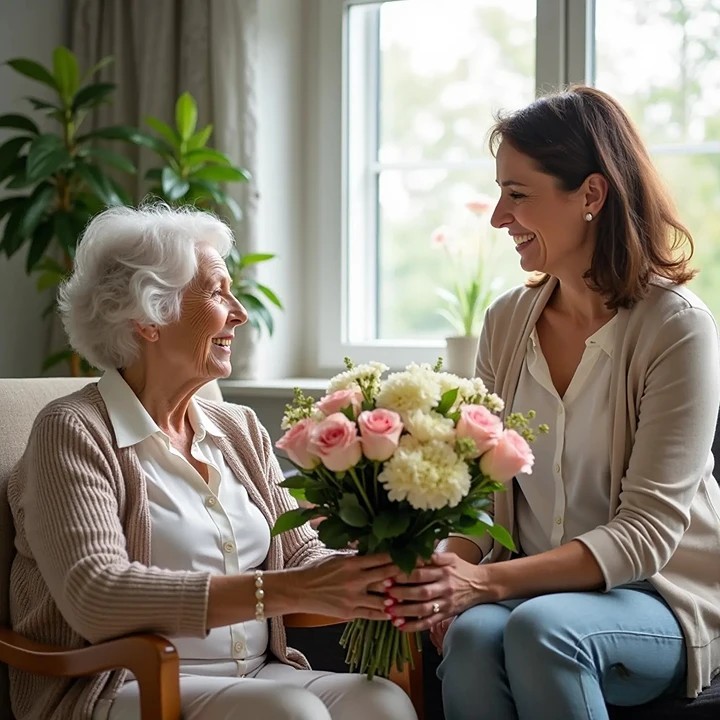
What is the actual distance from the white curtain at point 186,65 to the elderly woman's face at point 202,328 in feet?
4.81

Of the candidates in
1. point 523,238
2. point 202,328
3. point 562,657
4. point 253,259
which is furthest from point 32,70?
point 562,657

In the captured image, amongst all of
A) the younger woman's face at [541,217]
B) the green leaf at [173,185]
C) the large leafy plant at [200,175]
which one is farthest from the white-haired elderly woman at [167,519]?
the large leafy plant at [200,175]

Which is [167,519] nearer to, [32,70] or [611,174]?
[611,174]

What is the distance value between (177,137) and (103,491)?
181 cm

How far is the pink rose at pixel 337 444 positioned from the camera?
1.67 m

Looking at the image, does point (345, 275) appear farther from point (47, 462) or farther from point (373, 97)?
point (47, 462)

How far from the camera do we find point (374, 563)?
1.83 meters

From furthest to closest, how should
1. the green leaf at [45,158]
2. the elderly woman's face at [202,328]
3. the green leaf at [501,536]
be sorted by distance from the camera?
the green leaf at [45,158], the elderly woman's face at [202,328], the green leaf at [501,536]

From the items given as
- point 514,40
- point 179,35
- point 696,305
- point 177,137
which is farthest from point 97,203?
point 696,305

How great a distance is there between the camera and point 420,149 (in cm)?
388

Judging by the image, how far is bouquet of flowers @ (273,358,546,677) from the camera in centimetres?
167

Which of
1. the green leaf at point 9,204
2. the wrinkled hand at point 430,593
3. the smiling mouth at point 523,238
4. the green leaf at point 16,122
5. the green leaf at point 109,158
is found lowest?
the wrinkled hand at point 430,593

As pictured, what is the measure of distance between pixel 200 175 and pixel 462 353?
3.19 ft

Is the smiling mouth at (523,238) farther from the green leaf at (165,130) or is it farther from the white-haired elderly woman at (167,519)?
the green leaf at (165,130)
